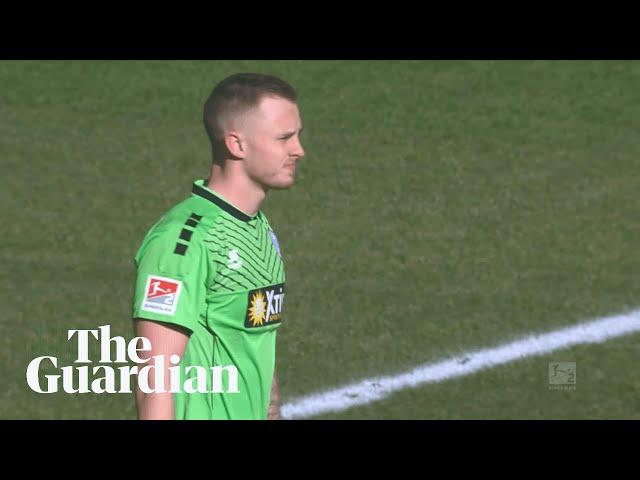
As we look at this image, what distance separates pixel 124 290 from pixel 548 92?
5.44 meters

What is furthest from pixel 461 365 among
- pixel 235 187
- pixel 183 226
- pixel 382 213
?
pixel 183 226

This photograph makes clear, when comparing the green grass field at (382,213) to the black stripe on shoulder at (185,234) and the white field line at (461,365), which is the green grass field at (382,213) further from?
the black stripe on shoulder at (185,234)

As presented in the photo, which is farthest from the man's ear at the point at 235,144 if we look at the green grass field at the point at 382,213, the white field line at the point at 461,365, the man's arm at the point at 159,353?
the green grass field at the point at 382,213

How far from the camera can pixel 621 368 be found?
36.2ft

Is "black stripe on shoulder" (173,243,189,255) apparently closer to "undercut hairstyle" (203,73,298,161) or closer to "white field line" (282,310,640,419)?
"undercut hairstyle" (203,73,298,161)

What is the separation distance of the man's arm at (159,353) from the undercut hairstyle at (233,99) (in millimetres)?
793

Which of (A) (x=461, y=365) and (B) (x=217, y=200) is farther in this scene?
(A) (x=461, y=365)

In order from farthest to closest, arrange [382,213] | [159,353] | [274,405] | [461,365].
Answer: [382,213], [461,365], [274,405], [159,353]

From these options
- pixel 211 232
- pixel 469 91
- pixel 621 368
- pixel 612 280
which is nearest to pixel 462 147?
pixel 469 91

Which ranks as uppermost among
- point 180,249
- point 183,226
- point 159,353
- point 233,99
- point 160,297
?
point 233,99

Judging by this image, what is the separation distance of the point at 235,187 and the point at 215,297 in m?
0.47

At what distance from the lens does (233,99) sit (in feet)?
20.0

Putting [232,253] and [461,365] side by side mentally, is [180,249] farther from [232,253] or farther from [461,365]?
[461,365]

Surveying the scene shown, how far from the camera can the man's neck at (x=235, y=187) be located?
6098mm
